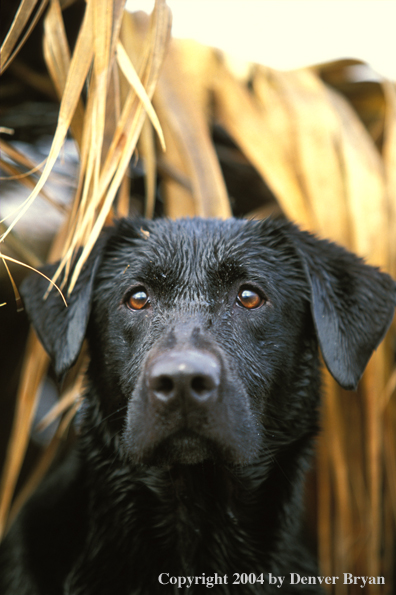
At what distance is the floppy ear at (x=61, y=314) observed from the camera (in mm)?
1722

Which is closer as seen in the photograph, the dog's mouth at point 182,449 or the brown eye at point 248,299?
the dog's mouth at point 182,449

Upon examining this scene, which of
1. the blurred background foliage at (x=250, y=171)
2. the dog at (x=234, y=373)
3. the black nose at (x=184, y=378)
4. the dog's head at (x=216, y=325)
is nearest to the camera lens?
the black nose at (x=184, y=378)

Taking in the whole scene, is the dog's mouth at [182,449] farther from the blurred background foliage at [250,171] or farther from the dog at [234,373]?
the blurred background foliage at [250,171]

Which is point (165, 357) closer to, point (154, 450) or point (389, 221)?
point (154, 450)

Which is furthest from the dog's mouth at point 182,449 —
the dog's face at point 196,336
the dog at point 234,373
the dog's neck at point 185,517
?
the dog's neck at point 185,517

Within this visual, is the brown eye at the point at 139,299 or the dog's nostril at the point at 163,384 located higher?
the brown eye at the point at 139,299

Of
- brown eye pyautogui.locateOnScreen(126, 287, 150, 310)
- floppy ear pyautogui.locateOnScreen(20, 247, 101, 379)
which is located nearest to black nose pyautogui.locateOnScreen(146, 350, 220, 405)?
brown eye pyautogui.locateOnScreen(126, 287, 150, 310)

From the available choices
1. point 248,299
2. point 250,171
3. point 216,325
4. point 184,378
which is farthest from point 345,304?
point 250,171

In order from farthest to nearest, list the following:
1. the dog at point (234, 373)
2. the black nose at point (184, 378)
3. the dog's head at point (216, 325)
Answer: the dog at point (234, 373), the dog's head at point (216, 325), the black nose at point (184, 378)

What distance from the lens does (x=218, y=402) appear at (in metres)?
1.35

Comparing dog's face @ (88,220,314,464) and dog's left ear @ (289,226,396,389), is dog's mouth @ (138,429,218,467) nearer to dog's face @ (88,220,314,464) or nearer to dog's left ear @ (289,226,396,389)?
dog's face @ (88,220,314,464)

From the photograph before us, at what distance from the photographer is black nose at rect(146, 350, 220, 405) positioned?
50.3 inches

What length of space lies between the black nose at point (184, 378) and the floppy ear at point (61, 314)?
1.66 feet

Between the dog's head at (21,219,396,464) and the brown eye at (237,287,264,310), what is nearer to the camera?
the dog's head at (21,219,396,464)
